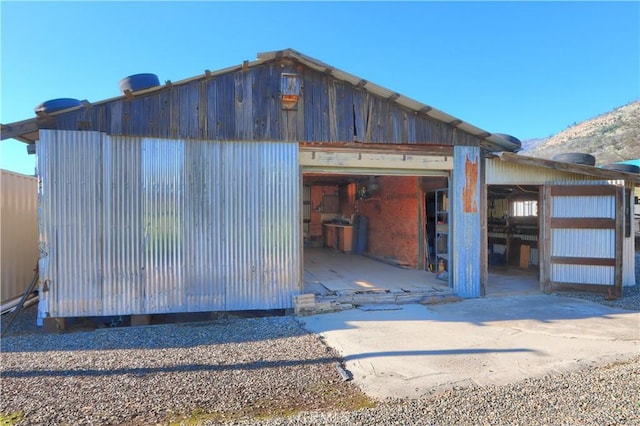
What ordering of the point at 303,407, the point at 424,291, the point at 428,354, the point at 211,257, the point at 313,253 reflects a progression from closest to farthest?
the point at 303,407, the point at 428,354, the point at 211,257, the point at 424,291, the point at 313,253

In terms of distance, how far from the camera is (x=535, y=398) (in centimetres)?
345

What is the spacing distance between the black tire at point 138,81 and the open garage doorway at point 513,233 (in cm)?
848

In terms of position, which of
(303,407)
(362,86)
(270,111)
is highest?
(362,86)

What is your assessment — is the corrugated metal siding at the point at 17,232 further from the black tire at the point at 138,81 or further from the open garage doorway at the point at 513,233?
the open garage doorway at the point at 513,233

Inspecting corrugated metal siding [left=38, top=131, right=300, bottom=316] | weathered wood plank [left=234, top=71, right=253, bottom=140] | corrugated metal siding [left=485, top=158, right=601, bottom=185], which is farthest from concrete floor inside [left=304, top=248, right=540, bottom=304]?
weathered wood plank [left=234, top=71, right=253, bottom=140]

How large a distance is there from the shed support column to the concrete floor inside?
41 centimetres

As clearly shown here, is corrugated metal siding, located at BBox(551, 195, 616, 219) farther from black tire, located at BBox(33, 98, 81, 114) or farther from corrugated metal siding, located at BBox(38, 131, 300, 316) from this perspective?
black tire, located at BBox(33, 98, 81, 114)

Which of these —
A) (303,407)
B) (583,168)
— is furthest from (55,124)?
(583,168)

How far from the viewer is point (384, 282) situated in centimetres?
835

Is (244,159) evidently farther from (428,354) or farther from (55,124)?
(428,354)

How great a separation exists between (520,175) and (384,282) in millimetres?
3534

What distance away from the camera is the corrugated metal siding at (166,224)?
5770 mm

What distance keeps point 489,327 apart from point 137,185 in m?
5.74

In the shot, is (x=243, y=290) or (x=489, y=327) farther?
(x=243, y=290)
